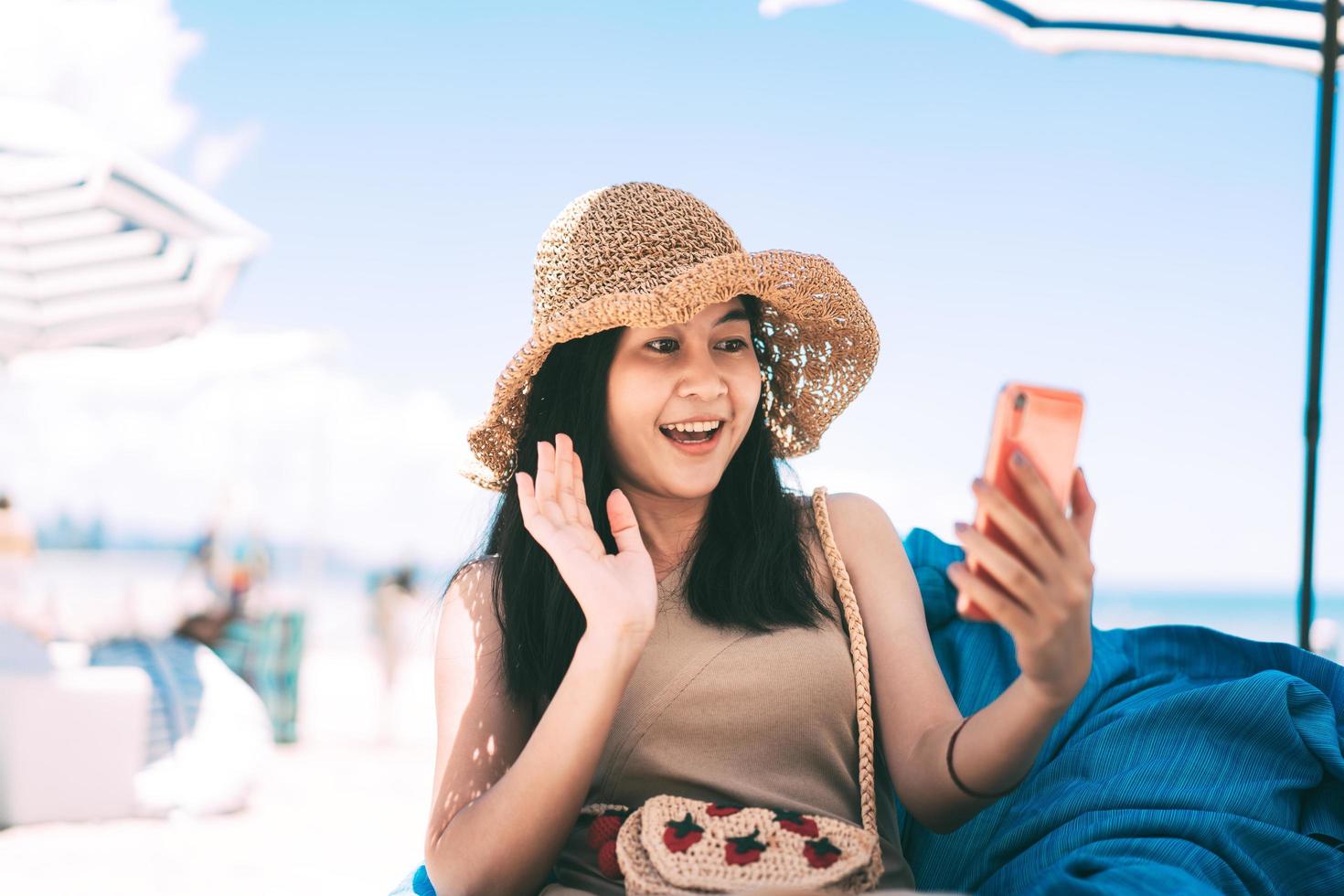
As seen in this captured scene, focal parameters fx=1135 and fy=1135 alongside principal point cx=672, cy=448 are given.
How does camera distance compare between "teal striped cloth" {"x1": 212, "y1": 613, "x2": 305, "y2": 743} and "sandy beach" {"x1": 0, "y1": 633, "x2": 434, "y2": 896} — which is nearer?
"sandy beach" {"x1": 0, "y1": 633, "x2": 434, "y2": 896}

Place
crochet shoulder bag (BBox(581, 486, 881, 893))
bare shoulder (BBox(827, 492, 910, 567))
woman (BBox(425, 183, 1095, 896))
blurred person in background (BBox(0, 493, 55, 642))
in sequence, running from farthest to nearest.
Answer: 1. blurred person in background (BBox(0, 493, 55, 642))
2. bare shoulder (BBox(827, 492, 910, 567))
3. woman (BBox(425, 183, 1095, 896))
4. crochet shoulder bag (BBox(581, 486, 881, 893))

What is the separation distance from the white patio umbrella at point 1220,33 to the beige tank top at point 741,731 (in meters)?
2.28

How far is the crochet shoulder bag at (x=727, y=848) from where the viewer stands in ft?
5.76

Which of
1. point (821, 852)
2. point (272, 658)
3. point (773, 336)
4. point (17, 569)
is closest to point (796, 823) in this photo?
point (821, 852)

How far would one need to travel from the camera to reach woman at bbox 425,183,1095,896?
1.87 m

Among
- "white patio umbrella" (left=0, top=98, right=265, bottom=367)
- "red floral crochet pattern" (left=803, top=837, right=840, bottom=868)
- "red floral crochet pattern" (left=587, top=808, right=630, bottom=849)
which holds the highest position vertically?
"white patio umbrella" (left=0, top=98, right=265, bottom=367)

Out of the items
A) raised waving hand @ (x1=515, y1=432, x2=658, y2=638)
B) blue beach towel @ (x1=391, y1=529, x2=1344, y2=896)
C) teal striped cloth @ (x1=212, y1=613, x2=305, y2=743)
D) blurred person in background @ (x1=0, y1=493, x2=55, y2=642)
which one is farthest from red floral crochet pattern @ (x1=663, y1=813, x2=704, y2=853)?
teal striped cloth @ (x1=212, y1=613, x2=305, y2=743)

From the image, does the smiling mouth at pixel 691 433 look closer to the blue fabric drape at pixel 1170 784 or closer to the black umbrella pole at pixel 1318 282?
the blue fabric drape at pixel 1170 784

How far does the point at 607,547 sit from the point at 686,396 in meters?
0.44

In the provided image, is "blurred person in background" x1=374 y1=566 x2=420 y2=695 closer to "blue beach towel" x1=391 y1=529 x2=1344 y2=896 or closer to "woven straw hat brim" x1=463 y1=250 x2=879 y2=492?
"woven straw hat brim" x1=463 y1=250 x2=879 y2=492

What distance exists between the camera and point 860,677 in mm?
2129

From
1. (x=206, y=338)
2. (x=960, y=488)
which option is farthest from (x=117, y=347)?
(x=960, y=488)

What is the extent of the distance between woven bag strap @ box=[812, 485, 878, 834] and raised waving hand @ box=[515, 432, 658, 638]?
1.45 ft

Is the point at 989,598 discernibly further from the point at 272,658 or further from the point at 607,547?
the point at 272,658
